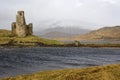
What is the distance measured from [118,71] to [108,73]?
0.56 m

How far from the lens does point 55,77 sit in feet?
51.2

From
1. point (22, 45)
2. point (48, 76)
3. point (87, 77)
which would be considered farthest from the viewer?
point (22, 45)

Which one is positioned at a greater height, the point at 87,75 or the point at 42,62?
the point at 87,75

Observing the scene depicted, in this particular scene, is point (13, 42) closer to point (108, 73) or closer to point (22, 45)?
point (22, 45)

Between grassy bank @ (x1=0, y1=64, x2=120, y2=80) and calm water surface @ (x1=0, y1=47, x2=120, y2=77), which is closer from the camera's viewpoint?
grassy bank @ (x1=0, y1=64, x2=120, y2=80)

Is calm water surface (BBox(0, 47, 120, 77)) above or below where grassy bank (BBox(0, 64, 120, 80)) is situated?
below

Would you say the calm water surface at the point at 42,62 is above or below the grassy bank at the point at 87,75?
below

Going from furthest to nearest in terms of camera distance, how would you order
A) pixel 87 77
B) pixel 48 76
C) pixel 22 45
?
pixel 22 45 → pixel 48 76 → pixel 87 77

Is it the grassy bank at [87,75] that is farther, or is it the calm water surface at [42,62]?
the calm water surface at [42,62]

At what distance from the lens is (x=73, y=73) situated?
620 inches

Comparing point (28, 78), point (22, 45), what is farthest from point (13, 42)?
point (28, 78)

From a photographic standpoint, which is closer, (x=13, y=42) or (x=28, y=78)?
(x=28, y=78)

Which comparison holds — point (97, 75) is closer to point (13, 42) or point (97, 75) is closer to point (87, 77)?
point (87, 77)

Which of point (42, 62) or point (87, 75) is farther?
point (42, 62)
